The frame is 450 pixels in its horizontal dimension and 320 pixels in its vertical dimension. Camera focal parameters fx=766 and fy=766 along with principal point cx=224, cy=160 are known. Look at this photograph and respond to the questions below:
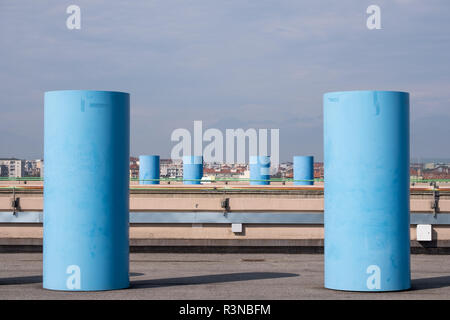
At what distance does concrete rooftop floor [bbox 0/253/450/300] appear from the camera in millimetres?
11141

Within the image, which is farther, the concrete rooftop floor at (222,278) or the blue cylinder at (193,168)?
the blue cylinder at (193,168)

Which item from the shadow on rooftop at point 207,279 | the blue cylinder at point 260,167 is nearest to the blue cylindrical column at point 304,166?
the blue cylinder at point 260,167

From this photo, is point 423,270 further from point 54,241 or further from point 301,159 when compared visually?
point 301,159

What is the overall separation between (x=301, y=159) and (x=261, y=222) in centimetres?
2155

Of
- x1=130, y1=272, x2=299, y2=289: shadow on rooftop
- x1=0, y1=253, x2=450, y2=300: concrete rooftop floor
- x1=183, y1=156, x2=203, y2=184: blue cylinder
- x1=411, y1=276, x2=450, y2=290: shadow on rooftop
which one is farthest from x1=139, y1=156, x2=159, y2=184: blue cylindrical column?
x1=411, y1=276, x2=450, y2=290: shadow on rooftop

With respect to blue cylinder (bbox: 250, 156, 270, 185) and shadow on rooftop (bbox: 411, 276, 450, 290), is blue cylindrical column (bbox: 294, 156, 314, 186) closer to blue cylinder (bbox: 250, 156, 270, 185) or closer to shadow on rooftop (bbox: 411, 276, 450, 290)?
blue cylinder (bbox: 250, 156, 270, 185)

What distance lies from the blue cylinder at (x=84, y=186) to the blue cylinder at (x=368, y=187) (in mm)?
3348

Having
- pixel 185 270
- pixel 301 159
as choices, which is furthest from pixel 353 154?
pixel 301 159

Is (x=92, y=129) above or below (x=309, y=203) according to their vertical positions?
above

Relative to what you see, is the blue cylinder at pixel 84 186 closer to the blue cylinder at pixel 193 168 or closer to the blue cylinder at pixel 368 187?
the blue cylinder at pixel 368 187

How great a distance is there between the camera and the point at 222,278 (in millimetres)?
13352

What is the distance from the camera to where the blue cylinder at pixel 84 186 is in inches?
449

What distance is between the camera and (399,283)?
38.1 ft

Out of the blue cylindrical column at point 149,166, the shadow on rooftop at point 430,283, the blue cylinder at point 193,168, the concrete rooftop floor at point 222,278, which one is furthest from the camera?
the blue cylindrical column at point 149,166
